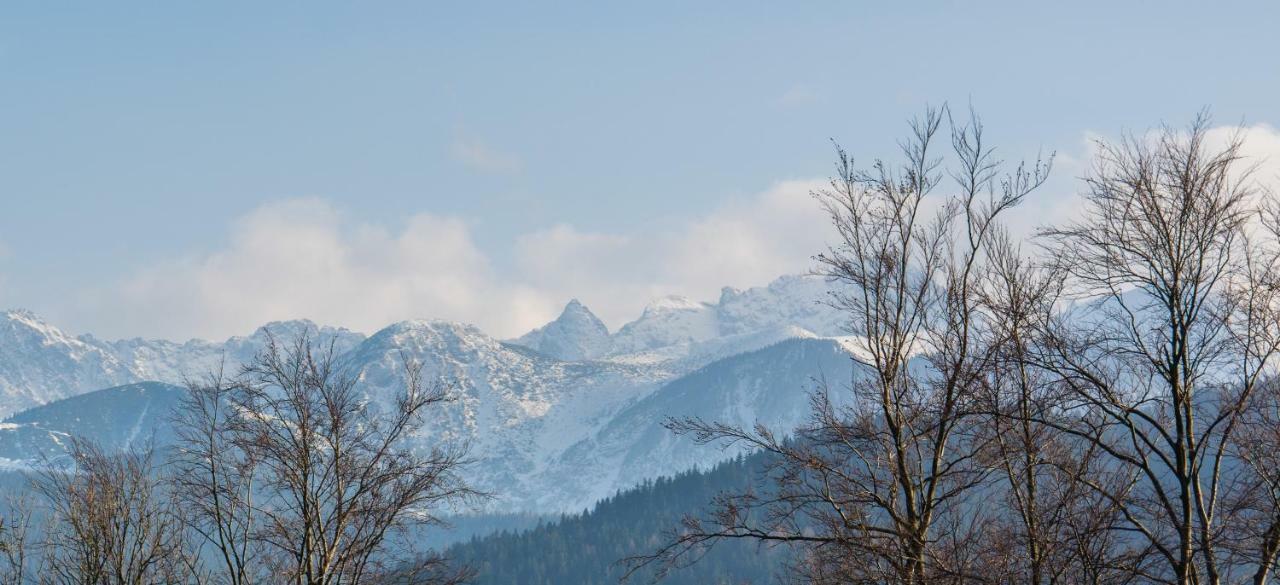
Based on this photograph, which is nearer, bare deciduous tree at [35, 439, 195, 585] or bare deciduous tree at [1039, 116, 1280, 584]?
bare deciduous tree at [1039, 116, 1280, 584]

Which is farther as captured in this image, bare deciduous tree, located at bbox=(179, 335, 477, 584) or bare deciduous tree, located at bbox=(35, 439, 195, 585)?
bare deciduous tree, located at bbox=(35, 439, 195, 585)

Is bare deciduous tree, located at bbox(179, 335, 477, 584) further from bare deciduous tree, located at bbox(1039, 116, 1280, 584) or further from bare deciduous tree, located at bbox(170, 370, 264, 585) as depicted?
bare deciduous tree, located at bbox(1039, 116, 1280, 584)

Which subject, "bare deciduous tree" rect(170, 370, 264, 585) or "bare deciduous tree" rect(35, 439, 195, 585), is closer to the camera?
"bare deciduous tree" rect(170, 370, 264, 585)

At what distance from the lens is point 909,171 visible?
2003 cm

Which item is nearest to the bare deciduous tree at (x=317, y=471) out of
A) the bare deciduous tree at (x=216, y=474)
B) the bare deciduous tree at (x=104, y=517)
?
the bare deciduous tree at (x=216, y=474)

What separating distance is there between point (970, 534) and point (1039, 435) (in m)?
1.82

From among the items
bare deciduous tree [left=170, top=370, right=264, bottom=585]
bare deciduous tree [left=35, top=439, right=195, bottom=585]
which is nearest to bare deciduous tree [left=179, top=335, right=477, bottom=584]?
bare deciduous tree [left=170, top=370, right=264, bottom=585]

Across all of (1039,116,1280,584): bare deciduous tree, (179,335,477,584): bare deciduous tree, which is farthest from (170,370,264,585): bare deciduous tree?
(1039,116,1280,584): bare deciduous tree

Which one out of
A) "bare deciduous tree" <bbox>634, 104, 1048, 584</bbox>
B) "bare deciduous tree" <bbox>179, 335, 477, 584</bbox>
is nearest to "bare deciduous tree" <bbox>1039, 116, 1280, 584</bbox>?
"bare deciduous tree" <bbox>634, 104, 1048, 584</bbox>

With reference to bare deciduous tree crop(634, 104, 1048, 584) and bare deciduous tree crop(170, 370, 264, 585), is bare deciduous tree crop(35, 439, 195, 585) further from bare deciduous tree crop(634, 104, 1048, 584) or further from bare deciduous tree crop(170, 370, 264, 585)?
bare deciduous tree crop(634, 104, 1048, 584)

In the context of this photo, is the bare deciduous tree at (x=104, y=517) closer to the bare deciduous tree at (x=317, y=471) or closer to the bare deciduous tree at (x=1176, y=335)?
the bare deciduous tree at (x=317, y=471)

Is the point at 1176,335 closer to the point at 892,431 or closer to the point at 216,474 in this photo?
the point at 892,431

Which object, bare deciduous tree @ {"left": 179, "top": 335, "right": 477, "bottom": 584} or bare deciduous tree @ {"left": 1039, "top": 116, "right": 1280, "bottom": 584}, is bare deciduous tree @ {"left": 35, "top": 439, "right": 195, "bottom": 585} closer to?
bare deciduous tree @ {"left": 179, "top": 335, "right": 477, "bottom": 584}

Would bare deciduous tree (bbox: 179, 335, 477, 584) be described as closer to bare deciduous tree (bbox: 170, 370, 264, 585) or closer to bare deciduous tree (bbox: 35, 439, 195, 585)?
bare deciduous tree (bbox: 170, 370, 264, 585)
